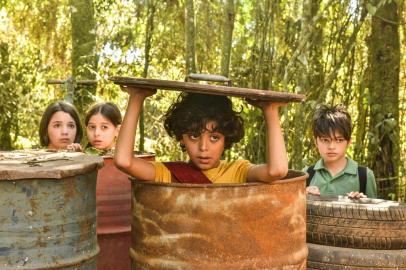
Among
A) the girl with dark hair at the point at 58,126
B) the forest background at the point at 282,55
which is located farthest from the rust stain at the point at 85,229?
the forest background at the point at 282,55

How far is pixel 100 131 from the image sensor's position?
4410 mm

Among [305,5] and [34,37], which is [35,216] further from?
[34,37]

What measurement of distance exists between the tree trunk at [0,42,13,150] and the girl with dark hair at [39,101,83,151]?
514 centimetres

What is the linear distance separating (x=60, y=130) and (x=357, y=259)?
2.49m

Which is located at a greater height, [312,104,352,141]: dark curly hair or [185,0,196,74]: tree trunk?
[185,0,196,74]: tree trunk

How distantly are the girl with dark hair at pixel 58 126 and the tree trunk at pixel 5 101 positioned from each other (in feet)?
16.9

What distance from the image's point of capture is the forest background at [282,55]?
5.75 metres

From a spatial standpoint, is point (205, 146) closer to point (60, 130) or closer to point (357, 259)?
point (357, 259)

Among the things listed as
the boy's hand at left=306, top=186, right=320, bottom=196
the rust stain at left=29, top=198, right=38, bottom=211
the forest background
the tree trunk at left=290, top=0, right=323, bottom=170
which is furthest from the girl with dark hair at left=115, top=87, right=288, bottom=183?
the tree trunk at left=290, top=0, right=323, bottom=170

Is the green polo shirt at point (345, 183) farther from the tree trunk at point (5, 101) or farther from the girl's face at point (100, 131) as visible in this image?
the tree trunk at point (5, 101)

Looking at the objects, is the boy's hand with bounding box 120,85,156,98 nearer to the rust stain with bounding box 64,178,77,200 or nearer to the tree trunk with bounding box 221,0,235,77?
the rust stain with bounding box 64,178,77,200

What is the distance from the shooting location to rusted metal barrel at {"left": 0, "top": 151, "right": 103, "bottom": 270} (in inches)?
96.5

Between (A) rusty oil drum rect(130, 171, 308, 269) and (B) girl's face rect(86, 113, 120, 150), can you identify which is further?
(B) girl's face rect(86, 113, 120, 150)

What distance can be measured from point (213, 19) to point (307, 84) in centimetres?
287
